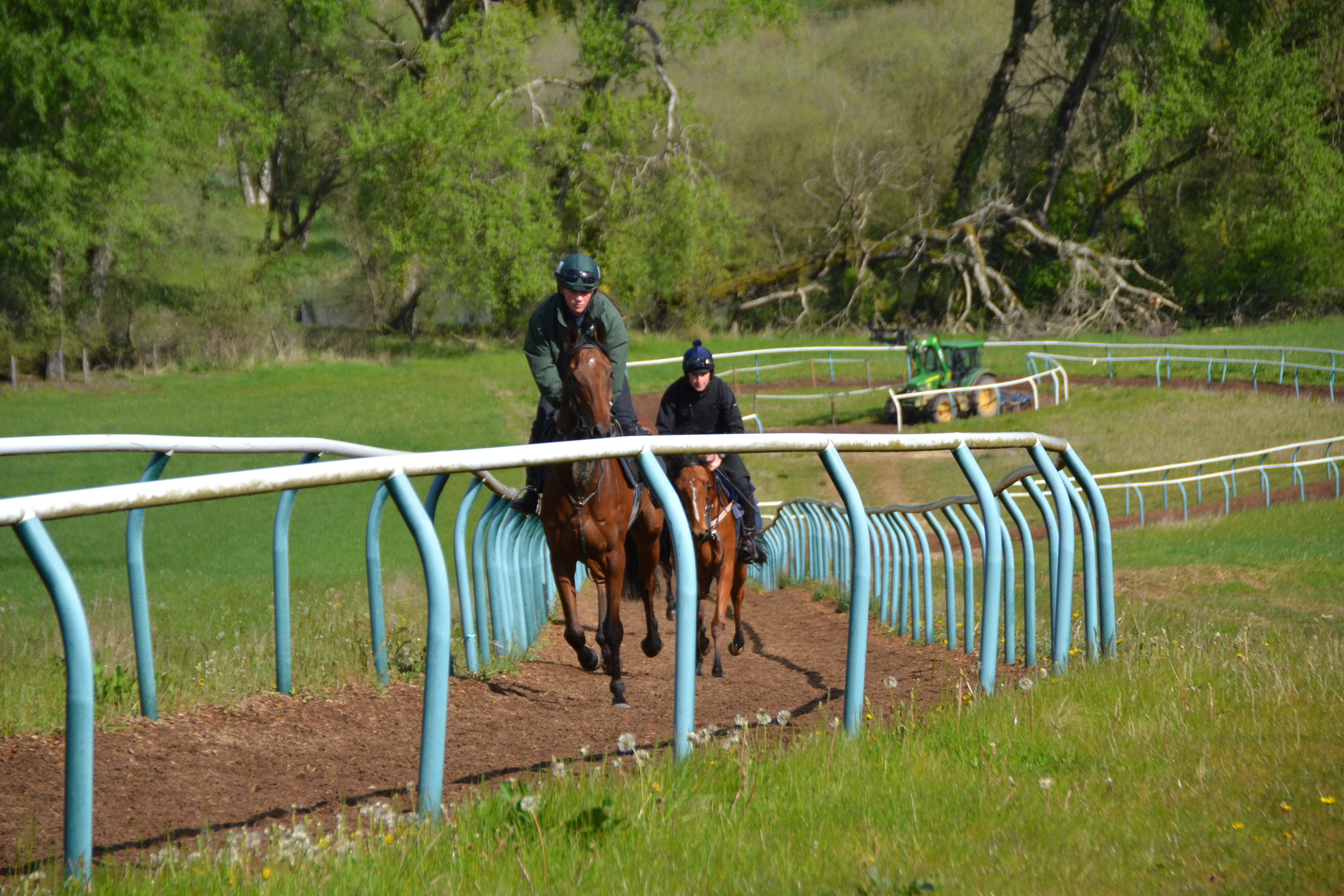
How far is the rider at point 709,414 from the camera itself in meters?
8.80

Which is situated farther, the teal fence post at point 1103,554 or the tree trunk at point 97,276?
the tree trunk at point 97,276

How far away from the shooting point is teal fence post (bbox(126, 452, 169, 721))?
4891 millimetres

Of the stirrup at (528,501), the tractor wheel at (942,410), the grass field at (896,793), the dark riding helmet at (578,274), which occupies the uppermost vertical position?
the dark riding helmet at (578,274)

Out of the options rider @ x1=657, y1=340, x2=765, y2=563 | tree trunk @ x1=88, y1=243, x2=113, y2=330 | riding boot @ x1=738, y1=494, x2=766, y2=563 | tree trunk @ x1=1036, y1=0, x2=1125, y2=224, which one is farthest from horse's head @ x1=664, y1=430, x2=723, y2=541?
tree trunk @ x1=1036, y1=0, x2=1125, y2=224

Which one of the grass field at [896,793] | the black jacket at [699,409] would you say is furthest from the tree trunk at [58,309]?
the black jacket at [699,409]

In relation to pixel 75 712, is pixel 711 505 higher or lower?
lower

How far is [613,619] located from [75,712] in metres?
4.36

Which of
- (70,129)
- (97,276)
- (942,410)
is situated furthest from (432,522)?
(97,276)

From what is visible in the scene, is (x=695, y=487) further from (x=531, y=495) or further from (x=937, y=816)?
(x=937, y=816)

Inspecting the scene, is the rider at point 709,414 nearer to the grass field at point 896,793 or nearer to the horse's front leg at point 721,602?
the horse's front leg at point 721,602

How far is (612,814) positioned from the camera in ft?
10.6

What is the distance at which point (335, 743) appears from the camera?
490 centimetres

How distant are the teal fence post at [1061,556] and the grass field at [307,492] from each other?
3.43 m

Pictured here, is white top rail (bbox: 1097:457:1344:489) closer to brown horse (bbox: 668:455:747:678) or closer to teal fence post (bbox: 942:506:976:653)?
brown horse (bbox: 668:455:747:678)
